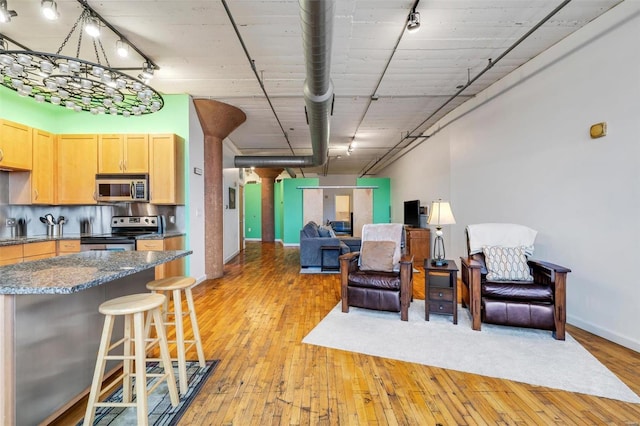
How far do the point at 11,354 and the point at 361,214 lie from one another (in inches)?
385

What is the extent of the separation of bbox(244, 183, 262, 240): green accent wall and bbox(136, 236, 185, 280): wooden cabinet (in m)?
7.60

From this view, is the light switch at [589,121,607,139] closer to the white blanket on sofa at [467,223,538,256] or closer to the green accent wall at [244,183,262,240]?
the white blanket on sofa at [467,223,538,256]

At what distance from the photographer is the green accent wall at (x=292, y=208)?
10516mm

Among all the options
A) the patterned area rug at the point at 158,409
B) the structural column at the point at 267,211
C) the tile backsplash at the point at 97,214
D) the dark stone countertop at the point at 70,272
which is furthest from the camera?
the structural column at the point at 267,211

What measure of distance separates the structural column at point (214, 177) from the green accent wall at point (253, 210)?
6551 millimetres

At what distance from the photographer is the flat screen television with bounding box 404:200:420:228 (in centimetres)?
720

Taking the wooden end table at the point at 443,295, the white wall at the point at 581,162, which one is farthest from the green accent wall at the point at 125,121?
the white wall at the point at 581,162

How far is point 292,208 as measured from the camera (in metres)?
10.6

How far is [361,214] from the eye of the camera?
35.0 ft

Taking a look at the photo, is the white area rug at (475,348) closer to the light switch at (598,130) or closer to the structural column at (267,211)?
the light switch at (598,130)

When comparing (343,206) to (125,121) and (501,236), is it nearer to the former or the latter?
(125,121)

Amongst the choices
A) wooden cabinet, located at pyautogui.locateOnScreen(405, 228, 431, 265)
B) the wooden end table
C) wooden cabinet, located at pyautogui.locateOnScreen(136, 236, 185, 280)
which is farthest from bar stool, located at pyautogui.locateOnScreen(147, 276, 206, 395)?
wooden cabinet, located at pyautogui.locateOnScreen(405, 228, 431, 265)

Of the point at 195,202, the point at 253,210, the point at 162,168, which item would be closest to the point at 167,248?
the point at 195,202

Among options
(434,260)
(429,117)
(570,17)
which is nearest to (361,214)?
(429,117)
